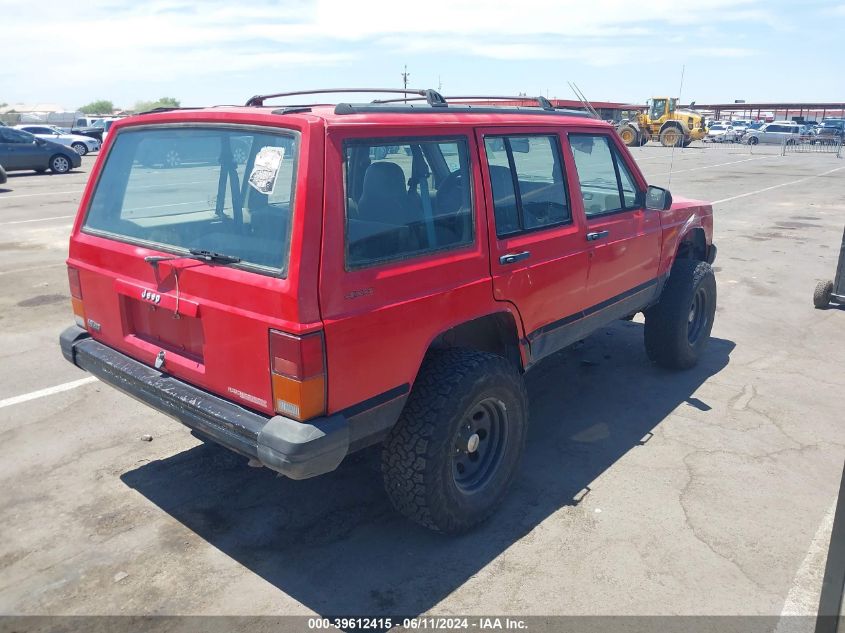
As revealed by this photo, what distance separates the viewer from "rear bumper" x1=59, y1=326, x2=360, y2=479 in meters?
2.68

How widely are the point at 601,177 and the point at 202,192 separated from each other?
2.57m

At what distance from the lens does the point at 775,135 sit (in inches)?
1918

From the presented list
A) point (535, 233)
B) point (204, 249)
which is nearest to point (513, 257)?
point (535, 233)

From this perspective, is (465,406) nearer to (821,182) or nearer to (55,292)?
(55,292)

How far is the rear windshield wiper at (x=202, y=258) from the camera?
2912 mm

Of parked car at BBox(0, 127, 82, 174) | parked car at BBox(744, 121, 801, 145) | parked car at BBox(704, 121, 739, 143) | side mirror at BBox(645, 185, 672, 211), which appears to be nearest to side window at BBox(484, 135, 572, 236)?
side mirror at BBox(645, 185, 672, 211)

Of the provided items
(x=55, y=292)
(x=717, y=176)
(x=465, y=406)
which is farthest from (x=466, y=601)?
(x=717, y=176)

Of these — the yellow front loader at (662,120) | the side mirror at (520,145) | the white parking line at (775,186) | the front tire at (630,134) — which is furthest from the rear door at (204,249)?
the yellow front loader at (662,120)

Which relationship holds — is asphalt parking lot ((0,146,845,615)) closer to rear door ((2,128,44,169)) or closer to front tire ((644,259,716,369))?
front tire ((644,259,716,369))

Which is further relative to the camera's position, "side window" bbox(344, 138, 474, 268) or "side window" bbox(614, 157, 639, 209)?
"side window" bbox(614, 157, 639, 209)

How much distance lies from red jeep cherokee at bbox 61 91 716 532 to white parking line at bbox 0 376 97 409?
57.1 inches

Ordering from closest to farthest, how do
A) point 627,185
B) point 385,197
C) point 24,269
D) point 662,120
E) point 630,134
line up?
point 385,197 → point 627,185 → point 24,269 → point 630,134 → point 662,120

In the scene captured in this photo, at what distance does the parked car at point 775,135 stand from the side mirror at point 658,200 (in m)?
50.1

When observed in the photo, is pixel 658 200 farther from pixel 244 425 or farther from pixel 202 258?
pixel 244 425
